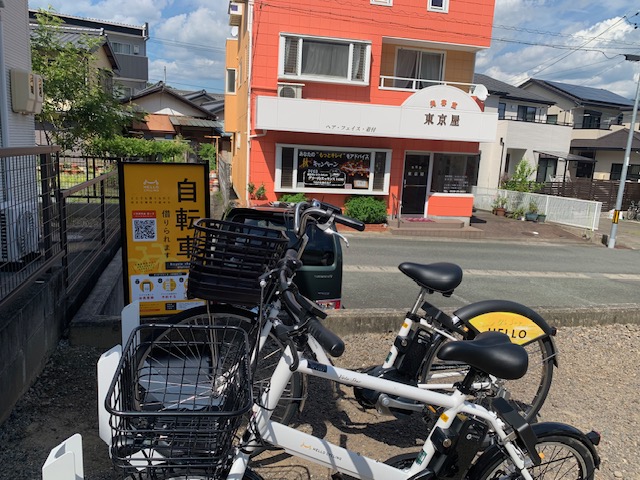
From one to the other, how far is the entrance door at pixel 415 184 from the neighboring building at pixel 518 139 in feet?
32.4

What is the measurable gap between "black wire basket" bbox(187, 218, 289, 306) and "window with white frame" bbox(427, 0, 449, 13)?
16.3 meters

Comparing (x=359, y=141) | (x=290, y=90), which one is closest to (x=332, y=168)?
(x=359, y=141)

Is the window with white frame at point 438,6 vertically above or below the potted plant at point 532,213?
above

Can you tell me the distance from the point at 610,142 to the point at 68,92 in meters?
32.4

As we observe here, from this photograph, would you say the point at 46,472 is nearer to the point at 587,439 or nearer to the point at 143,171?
the point at 587,439

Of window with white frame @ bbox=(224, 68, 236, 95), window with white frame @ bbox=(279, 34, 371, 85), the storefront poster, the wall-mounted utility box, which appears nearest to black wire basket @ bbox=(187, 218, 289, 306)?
the wall-mounted utility box

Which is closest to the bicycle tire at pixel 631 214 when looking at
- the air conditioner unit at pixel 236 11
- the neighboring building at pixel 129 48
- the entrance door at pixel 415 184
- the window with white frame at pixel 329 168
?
the entrance door at pixel 415 184

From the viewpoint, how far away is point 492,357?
221 centimetres

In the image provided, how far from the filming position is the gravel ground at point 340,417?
2.99 metres

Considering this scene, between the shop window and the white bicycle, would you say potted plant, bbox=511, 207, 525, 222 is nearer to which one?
the shop window

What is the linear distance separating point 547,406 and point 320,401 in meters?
A: 1.88

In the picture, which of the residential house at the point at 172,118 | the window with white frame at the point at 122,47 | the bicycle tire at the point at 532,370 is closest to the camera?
the bicycle tire at the point at 532,370

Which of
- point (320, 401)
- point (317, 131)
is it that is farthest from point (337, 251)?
point (317, 131)

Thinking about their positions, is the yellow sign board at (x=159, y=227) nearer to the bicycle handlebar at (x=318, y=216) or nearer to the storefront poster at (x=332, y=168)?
the bicycle handlebar at (x=318, y=216)
